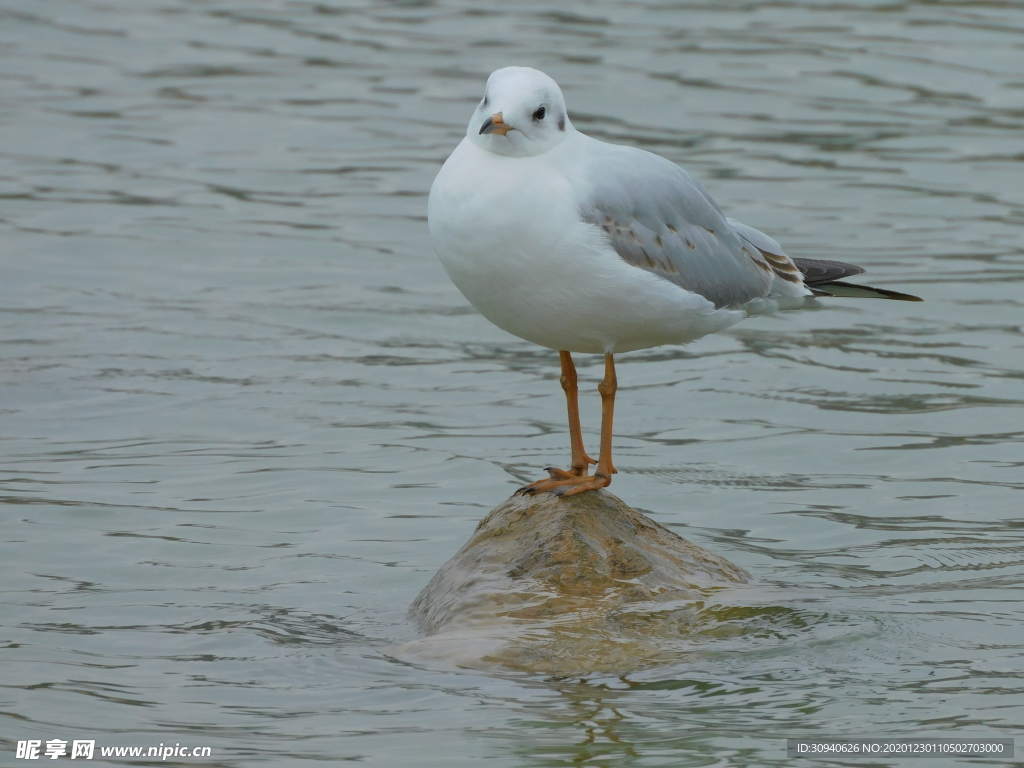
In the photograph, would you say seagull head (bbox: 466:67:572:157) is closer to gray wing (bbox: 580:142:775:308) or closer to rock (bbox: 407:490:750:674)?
gray wing (bbox: 580:142:775:308)

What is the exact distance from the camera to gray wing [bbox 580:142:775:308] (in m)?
6.17

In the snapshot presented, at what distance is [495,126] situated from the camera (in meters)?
5.90

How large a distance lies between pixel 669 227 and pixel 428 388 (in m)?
4.31

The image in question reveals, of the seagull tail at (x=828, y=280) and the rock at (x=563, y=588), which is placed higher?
the seagull tail at (x=828, y=280)

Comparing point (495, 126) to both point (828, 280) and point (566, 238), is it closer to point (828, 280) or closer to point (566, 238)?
point (566, 238)

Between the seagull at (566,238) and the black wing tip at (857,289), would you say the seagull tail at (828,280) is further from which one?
the seagull at (566,238)

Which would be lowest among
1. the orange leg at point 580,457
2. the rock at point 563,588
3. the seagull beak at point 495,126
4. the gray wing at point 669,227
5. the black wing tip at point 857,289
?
the rock at point 563,588

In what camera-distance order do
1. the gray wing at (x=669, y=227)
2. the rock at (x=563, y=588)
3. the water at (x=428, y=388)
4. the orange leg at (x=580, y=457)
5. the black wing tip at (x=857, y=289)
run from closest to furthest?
1. the water at (x=428, y=388)
2. the rock at (x=563, y=588)
3. the gray wing at (x=669, y=227)
4. the orange leg at (x=580, y=457)
5. the black wing tip at (x=857, y=289)

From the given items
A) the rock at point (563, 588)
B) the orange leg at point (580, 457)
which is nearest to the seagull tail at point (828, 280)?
the orange leg at point (580, 457)

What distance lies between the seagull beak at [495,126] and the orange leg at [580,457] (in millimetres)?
1059

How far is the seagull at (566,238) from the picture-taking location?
5883mm

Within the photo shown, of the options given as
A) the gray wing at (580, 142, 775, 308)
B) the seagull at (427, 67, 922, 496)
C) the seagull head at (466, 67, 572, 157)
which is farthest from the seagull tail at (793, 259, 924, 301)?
the seagull head at (466, 67, 572, 157)

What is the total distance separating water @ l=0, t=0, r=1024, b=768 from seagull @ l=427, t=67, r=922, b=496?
118 cm

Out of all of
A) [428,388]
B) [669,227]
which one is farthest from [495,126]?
[428,388]
